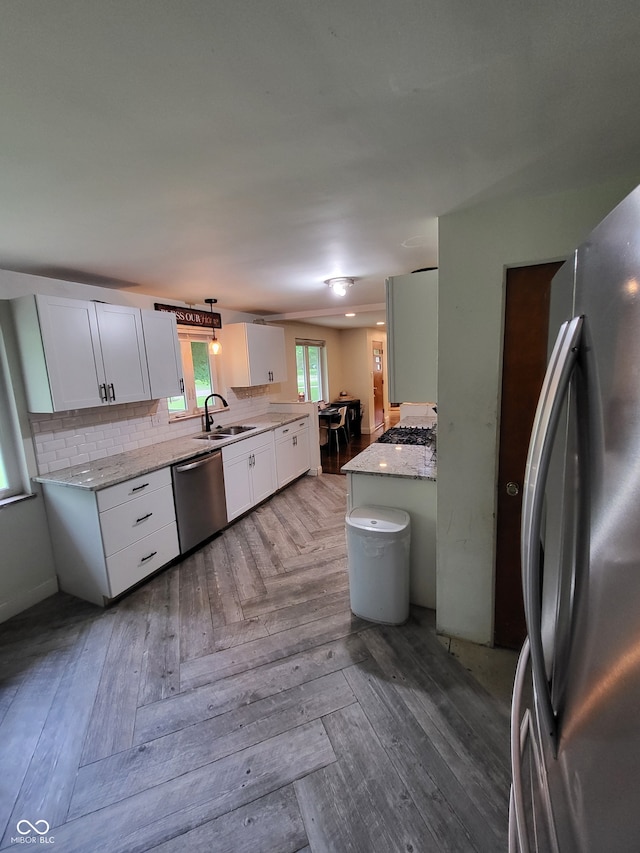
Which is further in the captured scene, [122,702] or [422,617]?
[422,617]

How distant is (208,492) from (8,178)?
8.39 feet

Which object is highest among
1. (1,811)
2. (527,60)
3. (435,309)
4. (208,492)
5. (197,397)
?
(527,60)

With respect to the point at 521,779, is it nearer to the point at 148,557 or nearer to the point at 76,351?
the point at 148,557

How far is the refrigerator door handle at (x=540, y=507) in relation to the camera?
1.94 feet

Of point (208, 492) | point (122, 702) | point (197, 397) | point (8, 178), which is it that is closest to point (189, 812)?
point (122, 702)

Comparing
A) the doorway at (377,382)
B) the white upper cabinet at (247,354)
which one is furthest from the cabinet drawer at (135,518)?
the doorway at (377,382)

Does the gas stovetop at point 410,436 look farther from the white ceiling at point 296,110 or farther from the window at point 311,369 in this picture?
the window at point 311,369

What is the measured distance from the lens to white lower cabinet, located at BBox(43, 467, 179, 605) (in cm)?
247

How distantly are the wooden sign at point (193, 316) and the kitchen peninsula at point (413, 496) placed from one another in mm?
2593

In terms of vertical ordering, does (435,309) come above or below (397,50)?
below

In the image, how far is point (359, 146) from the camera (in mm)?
1262

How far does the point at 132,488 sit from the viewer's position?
2.63 meters

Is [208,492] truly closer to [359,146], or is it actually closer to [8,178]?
[8,178]

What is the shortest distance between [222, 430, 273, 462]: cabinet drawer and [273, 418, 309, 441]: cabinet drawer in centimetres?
17
